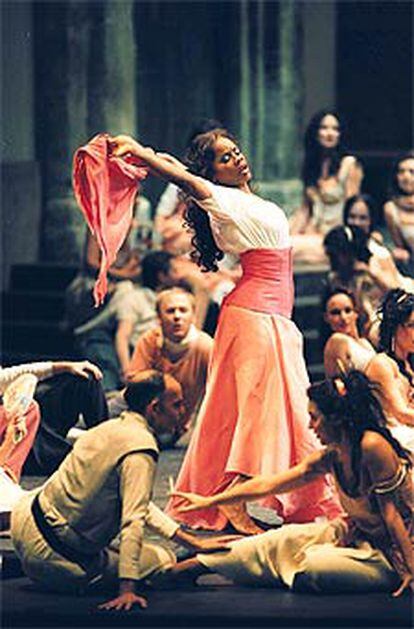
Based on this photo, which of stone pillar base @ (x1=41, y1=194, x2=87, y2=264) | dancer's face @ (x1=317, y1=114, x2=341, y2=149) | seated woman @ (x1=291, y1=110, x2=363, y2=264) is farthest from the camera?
stone pillar base @ (x1=41, y1=194, x2=87, y2=264)

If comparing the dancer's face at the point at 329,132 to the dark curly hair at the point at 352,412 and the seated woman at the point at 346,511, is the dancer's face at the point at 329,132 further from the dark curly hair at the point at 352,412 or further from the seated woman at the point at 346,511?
the dark curly hair at the point at 352,412

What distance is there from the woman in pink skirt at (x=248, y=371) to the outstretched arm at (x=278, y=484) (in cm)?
98

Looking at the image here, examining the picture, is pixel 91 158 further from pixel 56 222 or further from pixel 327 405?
pixel 56 222

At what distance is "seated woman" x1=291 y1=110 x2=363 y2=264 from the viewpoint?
725 inches

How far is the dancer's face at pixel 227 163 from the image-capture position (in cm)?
1283

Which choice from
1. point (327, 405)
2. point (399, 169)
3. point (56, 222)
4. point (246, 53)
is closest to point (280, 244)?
point (327, 405)

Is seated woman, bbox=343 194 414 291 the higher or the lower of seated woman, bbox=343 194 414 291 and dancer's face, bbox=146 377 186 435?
the lower

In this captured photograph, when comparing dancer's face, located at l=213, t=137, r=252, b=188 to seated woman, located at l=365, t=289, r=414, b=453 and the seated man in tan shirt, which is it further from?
the seated man in tan shirt

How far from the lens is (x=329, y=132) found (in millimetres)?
18266

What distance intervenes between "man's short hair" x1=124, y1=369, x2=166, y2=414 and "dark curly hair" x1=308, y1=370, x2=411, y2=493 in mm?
580

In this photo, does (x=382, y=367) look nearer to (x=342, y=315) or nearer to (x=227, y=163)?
(x=227, y=163)

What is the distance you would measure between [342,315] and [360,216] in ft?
10.2

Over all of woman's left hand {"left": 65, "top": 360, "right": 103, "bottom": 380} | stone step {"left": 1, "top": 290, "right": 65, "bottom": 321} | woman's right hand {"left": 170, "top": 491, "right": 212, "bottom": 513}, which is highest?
woman's left hand {"left": 65, "top": 360, "right": 103, "bottom": 380}

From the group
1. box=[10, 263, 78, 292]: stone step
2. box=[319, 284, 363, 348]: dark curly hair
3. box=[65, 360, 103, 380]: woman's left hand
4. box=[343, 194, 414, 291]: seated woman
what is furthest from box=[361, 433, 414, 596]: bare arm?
box=[10, 263, 78, 292]: stone step
